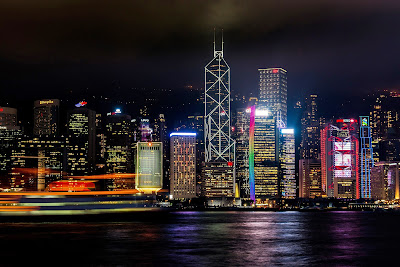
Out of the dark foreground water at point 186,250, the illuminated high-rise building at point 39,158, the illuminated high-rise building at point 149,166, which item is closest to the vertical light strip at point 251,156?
the illuminated high-rise building at point 149,166

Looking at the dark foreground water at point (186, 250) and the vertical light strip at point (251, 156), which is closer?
the dark foreground water at point (186, 250)

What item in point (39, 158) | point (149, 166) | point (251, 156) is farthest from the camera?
point (251, 156)

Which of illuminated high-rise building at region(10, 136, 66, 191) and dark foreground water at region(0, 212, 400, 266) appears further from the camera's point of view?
illuminated high-rise building at region(10, 136, 66, 191)

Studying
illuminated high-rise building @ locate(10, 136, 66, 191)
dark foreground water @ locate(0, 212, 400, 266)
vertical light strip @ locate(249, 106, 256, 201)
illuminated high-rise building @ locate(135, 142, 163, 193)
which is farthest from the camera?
vertical light strip @ locate(249, 106, 256, 201)

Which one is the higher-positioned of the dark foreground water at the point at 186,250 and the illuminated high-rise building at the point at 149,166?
the illuminated high-rise building at the point at 149,166

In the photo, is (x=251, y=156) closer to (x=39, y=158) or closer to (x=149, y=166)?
(x=149, y=166)

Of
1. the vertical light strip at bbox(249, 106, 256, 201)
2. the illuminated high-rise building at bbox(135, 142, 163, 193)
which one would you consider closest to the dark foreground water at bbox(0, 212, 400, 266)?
the illuminated high-rise building at bbox(135, 142, 163, 193)

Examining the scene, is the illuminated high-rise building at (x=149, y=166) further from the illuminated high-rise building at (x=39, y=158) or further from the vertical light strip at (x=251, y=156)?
the vertical light strip at (x=251, y=156)

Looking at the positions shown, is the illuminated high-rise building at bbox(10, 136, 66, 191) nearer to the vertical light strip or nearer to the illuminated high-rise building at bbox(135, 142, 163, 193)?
the illuminated high-rise building at bbox(135, 142, 163, 193)

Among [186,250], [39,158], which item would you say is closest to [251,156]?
[39,158]
